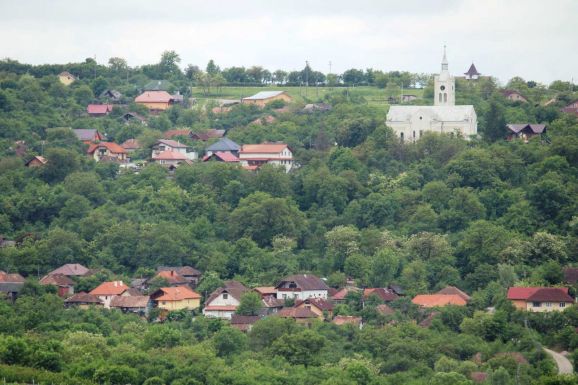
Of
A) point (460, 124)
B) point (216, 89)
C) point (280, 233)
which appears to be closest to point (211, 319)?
point (280, 233)

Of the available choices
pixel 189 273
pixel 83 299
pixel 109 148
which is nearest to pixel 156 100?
pixel 109 148

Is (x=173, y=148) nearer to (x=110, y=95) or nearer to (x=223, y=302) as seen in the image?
(x=110, y=95)

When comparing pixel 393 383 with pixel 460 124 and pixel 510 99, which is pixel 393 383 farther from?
pixel 510 99

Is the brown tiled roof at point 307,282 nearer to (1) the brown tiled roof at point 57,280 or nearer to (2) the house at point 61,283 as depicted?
(2) the house at point 61,283

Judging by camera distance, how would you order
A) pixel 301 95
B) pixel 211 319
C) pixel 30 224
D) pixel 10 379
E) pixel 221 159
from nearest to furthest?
pixel 10 379, pixel 211 319, pixel 30 224, pixel 221 159, pixel 301 95

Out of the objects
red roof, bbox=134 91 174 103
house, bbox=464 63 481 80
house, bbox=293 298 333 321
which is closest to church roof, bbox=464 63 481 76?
house, bbox=464 63 481 80

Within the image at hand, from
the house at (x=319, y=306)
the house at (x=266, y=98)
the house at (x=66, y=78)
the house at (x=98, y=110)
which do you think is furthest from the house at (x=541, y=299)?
the house at (x=66, y=78)
